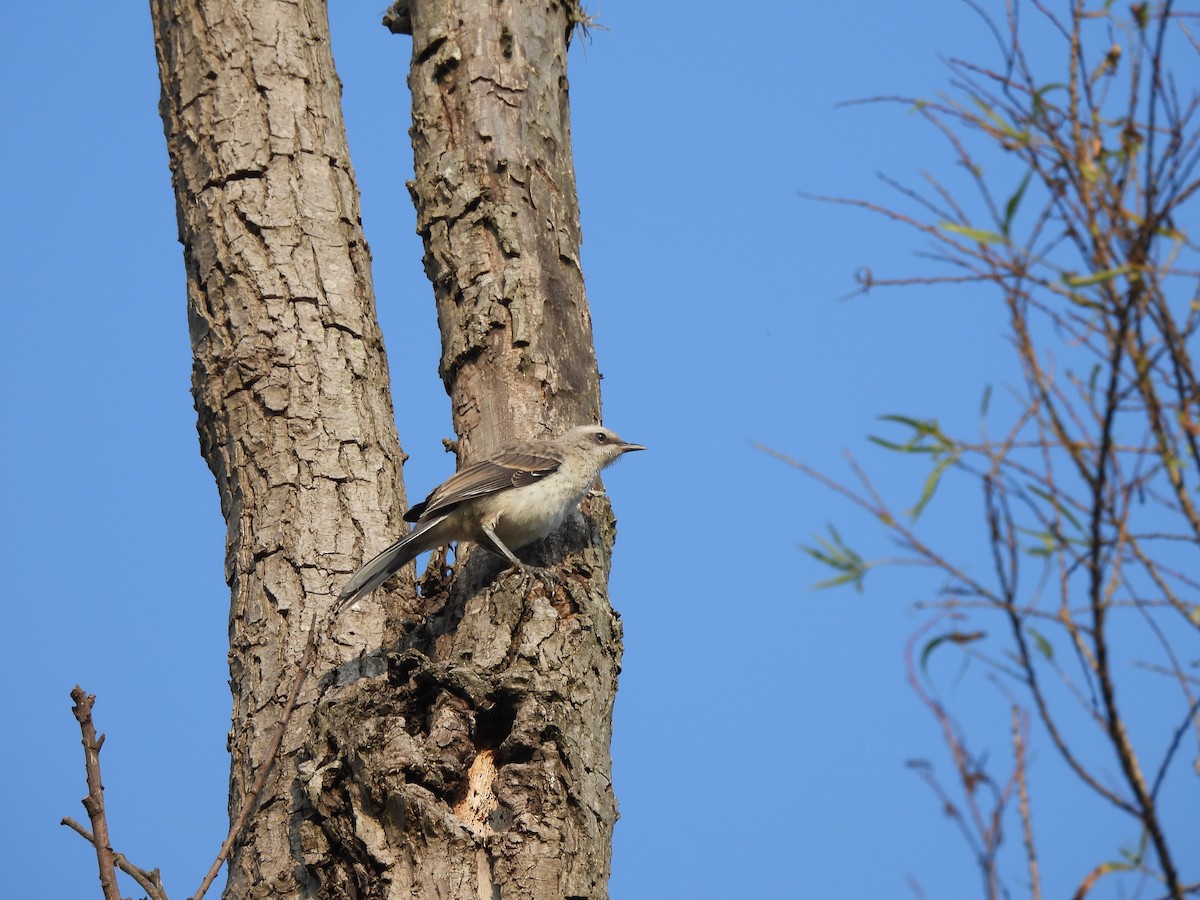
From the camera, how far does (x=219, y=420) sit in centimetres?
578

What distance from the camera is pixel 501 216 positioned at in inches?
239

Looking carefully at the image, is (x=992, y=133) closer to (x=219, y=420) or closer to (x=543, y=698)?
(x=543, y=698)

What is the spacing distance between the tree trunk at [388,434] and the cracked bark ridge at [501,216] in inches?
0.5

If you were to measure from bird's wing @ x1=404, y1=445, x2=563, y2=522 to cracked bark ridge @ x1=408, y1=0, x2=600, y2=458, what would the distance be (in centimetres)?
10

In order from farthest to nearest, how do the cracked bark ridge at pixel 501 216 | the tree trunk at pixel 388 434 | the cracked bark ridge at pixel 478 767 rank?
1. the cracked bark ridge at pixel 501 216
2. the tree trunk at pixel 388 434
3. the cracked bark ridge at pixel 478 767

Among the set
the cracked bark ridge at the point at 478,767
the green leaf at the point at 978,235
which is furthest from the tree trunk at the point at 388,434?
the green leaf at the point at 978,235

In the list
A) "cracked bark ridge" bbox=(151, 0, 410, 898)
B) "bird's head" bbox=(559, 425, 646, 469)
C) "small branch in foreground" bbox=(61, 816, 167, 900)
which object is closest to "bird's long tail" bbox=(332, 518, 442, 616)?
"cracked bark ridge" bbox=(151, 0, 410, 898)

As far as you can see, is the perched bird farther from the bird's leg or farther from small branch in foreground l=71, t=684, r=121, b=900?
small branch in foreground l=71, t=684, r=121, b=900

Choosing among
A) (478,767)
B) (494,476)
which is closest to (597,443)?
(494,476)

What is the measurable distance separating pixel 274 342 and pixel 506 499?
129cm

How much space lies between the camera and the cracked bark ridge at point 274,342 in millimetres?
5270

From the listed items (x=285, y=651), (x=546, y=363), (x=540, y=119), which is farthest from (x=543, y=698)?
(x=540, y=119)

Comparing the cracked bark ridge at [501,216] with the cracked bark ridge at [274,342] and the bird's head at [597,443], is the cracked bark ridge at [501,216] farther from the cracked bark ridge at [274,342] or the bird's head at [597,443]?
Result: the cracked bark ridge at [274,342]

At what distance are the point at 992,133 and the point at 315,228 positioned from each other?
396 centimetres
